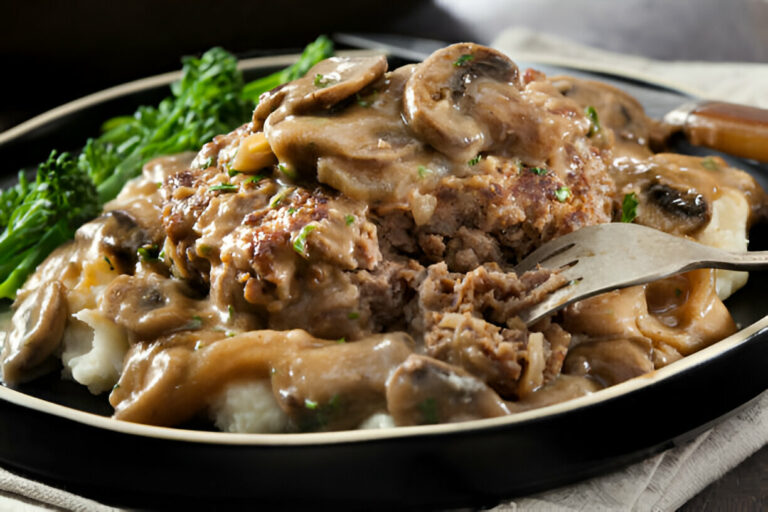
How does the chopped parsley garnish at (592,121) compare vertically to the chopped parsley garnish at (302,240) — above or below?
below

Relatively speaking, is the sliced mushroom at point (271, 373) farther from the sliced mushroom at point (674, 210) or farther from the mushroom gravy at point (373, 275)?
the sliced mushroom at point (674, 210)

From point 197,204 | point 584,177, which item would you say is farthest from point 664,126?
point 197,204


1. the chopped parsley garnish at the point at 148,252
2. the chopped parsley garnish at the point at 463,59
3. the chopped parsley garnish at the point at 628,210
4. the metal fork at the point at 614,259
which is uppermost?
the chopped parsley garnish at the point at 463,59

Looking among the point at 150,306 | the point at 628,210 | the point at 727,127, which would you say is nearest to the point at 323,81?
the point at 150,306

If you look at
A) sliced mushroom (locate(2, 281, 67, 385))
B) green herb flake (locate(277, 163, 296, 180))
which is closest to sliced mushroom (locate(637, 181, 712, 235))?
green herb flake (locate(277, 163, 296, 180))

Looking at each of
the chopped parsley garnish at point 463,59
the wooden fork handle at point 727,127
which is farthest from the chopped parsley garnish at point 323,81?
the wooden fork handle at point 727,127

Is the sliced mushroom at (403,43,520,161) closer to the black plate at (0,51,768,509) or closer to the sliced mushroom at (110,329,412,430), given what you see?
the sliced mushroom at (110,329,412,430)
